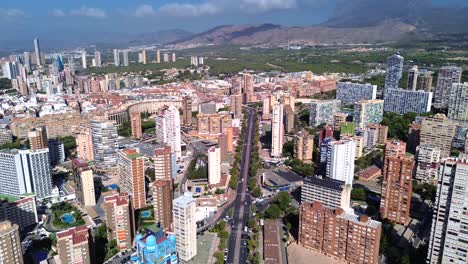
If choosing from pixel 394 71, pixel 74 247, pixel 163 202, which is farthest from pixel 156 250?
pixel 394 71

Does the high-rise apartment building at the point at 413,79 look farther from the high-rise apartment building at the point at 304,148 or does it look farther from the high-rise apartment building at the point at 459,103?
the high-rise apartment building at the point at 304,148

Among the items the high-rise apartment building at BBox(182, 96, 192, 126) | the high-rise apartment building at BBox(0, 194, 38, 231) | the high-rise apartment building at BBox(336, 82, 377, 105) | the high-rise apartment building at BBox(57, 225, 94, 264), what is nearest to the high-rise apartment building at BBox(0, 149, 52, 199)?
the high-rise apartment building at BBox(0, 194, 38, 231)

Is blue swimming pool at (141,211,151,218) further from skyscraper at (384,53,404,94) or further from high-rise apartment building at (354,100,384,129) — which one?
skyscraper at (384,53,404,94)

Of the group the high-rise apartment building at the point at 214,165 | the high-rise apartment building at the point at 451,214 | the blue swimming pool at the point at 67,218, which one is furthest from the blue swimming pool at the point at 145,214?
the high-rise apartment building at the point at 451,214

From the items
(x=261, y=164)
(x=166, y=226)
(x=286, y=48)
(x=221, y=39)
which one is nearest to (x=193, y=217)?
(x=166, y=226)

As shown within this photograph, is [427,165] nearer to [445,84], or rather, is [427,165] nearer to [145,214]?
[145,214]

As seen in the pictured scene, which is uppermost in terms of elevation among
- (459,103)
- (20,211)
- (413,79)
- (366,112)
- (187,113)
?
(413,79)
